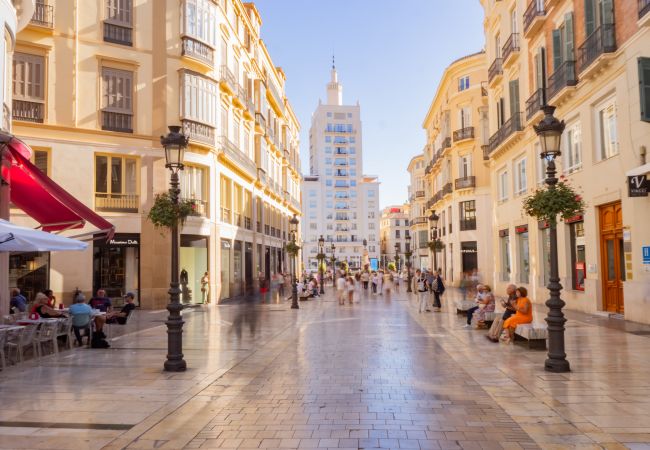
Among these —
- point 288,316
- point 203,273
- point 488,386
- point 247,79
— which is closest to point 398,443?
point 488,386

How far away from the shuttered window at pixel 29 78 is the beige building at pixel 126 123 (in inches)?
1.5

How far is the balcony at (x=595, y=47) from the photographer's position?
1609 centimetres

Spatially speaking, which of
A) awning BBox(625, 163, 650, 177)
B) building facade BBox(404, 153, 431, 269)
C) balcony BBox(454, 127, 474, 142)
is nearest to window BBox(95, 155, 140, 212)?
awning BBox(625, 163, 650, 177)

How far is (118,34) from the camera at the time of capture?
23312 mm

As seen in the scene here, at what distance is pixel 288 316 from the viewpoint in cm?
1991

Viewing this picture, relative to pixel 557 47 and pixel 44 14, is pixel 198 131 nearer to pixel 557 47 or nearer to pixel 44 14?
pixel 44 14

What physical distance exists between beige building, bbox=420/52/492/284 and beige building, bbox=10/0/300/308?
74.5ft

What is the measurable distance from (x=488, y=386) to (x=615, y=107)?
12.1 m

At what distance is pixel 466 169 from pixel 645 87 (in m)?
32.1

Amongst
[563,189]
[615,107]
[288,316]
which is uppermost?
[615,107]

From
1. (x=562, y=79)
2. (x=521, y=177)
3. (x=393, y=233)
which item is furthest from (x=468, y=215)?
(x=393, y=233)

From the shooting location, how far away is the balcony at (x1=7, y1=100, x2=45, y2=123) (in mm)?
21188

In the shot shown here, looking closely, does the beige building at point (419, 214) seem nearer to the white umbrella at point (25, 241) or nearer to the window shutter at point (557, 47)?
the window shutter at point (557, 47)

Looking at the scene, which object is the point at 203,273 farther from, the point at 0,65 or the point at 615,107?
the point at 615,107
